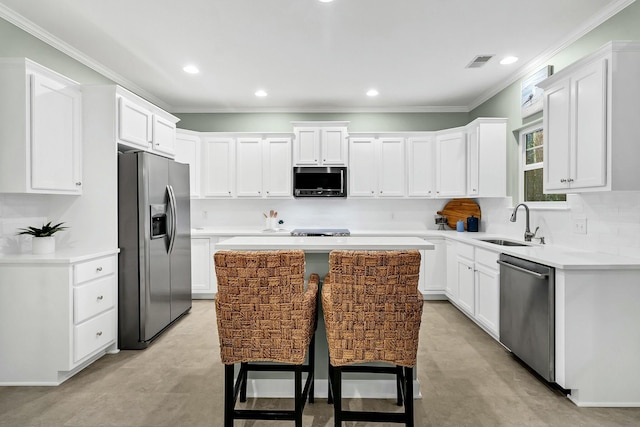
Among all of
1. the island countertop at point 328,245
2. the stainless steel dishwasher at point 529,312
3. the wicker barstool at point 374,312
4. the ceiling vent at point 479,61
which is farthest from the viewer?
the ceiling vent at point 479,61

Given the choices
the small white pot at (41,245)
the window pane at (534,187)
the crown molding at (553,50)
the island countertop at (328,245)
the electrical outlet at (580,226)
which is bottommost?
the small white pot at (41,245)

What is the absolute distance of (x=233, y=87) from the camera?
4.39 meters

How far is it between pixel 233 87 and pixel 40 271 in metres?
2.90

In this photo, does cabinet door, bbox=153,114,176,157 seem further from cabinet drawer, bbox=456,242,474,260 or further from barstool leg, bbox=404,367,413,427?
cabinet drawer, bbox=456,242,474,260

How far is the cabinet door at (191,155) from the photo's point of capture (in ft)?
15.9

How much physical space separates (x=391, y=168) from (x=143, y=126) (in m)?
3.23

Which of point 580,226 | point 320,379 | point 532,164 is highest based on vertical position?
point 532,164

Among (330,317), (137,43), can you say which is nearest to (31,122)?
(137,43)

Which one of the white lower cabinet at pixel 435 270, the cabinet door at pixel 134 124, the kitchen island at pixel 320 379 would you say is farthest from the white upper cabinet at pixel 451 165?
the cabinet door at pixel 134 124

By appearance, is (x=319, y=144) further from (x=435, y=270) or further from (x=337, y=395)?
(x=337, y=395)

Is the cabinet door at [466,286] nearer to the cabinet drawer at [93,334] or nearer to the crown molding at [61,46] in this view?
the cabinet drawer at [93,334]

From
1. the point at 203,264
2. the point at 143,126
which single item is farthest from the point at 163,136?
the point at 203,264

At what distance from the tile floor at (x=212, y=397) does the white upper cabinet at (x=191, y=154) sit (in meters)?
2.47

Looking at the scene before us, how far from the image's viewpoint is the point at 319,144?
4.96 m
